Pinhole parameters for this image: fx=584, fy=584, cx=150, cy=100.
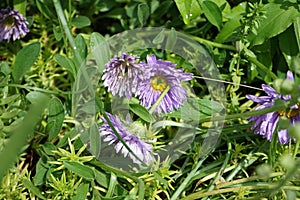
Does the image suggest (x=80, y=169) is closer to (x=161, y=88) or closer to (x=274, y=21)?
(x=161, y=88)

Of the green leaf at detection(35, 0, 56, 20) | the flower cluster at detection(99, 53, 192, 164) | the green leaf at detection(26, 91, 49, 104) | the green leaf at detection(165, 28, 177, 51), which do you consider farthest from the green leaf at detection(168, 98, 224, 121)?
the green leaf at detection(35, 0, 56, 20)

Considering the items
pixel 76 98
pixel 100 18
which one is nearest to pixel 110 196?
pixel 76 98

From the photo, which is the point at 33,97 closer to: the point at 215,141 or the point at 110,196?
the point at 110,196

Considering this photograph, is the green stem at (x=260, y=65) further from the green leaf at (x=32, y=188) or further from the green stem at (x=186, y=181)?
the green leaf at (x=32, y=188)

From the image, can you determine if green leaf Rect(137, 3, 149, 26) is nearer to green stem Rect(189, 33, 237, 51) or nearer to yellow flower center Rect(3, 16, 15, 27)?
green stem Rect(189, 33, 237, 51)

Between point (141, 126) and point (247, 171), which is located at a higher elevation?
point (141, 126)

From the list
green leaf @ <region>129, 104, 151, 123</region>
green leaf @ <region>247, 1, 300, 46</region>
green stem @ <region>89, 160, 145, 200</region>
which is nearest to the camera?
green stem @ <region>89, 160, 145, 200</region>

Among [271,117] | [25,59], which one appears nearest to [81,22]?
[25,59]
